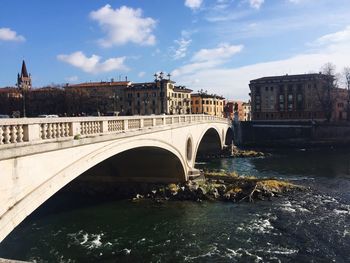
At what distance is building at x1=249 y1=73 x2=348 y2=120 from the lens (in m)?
84.2

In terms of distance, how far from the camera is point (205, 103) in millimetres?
108500

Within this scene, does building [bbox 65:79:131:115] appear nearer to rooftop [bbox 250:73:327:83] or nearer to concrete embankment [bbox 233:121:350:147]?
concrete embankment [bbox 233:121:350:147]

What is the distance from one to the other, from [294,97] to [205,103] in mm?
26056

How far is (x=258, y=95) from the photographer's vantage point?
96.1 metres

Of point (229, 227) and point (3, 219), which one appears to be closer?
point (3, 219)

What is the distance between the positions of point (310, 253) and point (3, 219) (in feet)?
44.3

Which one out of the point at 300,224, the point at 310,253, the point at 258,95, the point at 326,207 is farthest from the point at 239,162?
the point at 258,95

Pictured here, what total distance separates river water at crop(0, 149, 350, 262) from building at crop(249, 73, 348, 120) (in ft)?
191

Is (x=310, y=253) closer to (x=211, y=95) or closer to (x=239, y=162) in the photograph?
(x=239, y=162)

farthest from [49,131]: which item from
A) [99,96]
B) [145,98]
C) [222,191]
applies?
[145,98]

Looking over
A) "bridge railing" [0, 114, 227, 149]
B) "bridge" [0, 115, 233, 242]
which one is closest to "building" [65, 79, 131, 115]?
"bridge" [0, 115, 233, 242]

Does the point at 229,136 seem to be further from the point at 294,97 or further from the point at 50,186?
the point at 50,186

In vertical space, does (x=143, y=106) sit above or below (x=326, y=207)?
above

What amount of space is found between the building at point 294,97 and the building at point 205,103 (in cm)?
1477
